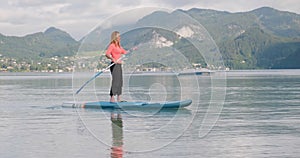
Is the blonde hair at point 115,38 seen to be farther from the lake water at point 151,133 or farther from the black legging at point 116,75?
the lake water at point 151,133

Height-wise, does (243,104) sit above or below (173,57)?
below

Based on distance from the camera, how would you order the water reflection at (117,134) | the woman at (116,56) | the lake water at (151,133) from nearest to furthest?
the water reflection at (117,134) < the lake water at (151,133) < the woman at (116,56)

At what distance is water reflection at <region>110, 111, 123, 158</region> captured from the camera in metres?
14.9

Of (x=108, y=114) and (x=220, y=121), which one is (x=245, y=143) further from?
(x=108, y=114)

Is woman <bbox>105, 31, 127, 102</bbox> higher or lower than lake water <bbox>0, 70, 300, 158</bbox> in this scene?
higher

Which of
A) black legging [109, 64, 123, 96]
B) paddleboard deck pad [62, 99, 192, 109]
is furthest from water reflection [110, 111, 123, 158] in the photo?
black legging [109, 64, 123, 96]

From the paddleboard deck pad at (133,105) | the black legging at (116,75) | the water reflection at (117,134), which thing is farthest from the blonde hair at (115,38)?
the paddleboard deck pad at (133,105)

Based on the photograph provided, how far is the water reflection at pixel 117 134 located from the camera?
14856 mm

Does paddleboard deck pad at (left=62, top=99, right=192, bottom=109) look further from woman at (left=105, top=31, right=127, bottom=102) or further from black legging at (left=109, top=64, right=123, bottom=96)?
woman at (left=105, top=31, right=127, bottom=102)

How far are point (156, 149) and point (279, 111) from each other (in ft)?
43.4

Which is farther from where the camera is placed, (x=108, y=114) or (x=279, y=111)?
(x=279, y=111)

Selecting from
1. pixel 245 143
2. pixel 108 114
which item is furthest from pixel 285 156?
pixel 108 114

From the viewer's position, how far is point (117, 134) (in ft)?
61.3

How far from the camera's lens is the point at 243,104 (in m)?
32.4
